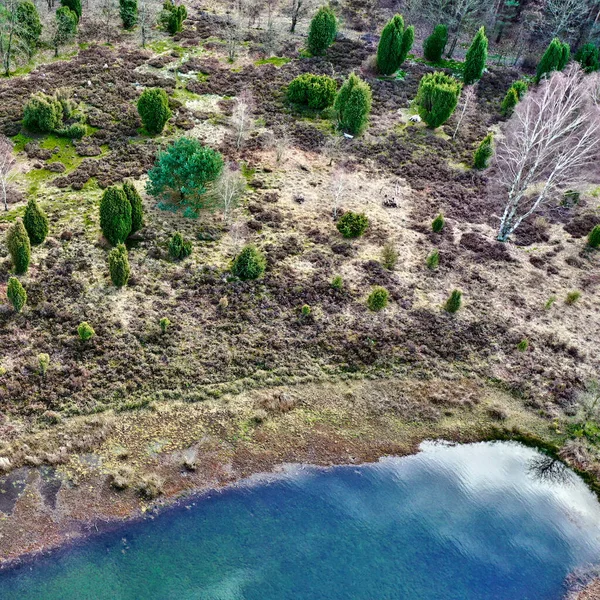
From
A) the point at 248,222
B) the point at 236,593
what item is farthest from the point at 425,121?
the point at 236,593

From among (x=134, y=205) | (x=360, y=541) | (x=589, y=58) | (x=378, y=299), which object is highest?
(x=589, y=58)

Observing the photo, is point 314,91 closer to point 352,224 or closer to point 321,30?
point 321,30

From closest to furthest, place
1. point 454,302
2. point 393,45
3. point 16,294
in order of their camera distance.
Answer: point 16,294 → point 454,302 → point 393,45

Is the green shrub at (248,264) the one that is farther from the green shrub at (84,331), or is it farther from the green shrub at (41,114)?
the green shrub at (41,114)

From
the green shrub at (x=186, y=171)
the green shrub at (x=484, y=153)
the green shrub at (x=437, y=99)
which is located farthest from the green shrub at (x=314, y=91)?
the green shrub at (x=186, y=171)

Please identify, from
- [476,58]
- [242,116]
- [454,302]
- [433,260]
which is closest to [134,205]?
[242,116]

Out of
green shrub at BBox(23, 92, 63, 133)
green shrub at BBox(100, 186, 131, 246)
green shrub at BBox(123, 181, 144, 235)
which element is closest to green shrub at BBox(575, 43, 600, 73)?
green shrub at BBox(123, 181, 144, 235)
